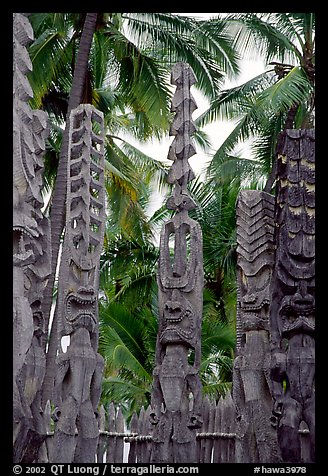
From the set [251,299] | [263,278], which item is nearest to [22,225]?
[251,299]

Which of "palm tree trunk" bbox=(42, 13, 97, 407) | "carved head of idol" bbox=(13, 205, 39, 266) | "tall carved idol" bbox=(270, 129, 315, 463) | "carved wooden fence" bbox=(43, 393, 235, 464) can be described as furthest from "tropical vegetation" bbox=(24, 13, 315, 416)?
"carved head of idol" bbox=(13, 205, 39, 266)

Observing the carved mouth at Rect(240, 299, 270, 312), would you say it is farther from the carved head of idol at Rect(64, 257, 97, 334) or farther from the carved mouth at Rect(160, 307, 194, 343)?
the carved head of idol at Rect(64, 257, 97, 334)

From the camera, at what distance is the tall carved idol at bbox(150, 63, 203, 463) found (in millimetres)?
10984

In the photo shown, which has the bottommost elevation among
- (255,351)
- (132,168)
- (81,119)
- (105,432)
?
(105,432)

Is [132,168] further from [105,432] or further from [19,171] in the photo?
[19,171]

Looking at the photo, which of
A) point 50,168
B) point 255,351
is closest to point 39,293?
point 255,351

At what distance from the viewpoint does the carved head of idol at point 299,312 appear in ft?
32.4

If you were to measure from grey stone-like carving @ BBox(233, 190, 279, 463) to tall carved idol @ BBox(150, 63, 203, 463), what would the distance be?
0.77m

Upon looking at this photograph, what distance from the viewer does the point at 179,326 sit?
37.4 ft

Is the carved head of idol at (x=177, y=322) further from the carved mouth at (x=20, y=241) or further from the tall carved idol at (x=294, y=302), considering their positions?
the carved mouth at (x=20, y=241)

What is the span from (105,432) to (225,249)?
10234 mm

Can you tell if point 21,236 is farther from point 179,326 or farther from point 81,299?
point 179,326

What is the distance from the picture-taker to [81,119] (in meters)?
12.2

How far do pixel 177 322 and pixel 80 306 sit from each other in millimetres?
1244
